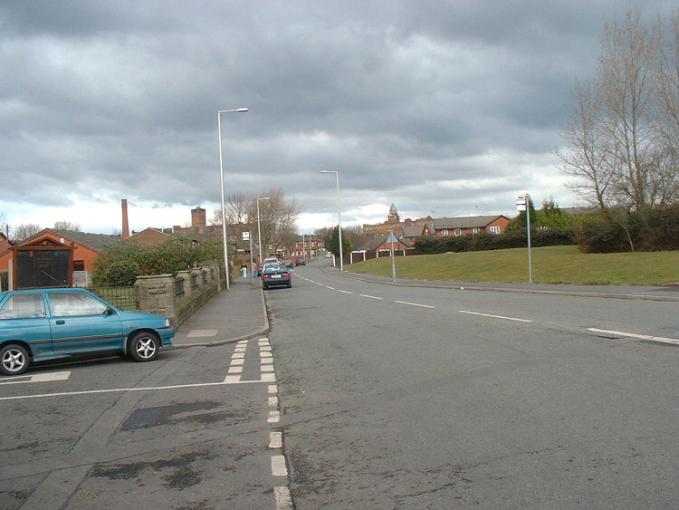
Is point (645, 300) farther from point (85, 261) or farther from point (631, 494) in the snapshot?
point (85, 261)

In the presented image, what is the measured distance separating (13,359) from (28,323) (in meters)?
0.65

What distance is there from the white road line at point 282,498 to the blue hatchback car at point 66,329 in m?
7.91

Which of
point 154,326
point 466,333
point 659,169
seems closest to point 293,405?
point 154,326

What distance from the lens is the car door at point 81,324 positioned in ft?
38.1

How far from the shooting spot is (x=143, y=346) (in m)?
12.6

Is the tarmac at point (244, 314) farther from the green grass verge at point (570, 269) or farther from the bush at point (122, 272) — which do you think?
the bush at point (122, 272)

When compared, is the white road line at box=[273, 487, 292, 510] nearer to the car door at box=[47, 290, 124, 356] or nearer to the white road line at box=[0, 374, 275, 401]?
the white road line at box=[0, 374, 275, 401]

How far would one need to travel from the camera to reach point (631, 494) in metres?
4.55

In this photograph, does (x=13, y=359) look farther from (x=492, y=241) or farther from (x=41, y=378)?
(x=492, y=241)

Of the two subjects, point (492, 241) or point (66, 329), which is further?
point (492, 241)

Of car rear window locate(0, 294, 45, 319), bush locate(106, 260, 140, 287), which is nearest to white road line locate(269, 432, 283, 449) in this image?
car rear window locate(0, 294, 45, 319)

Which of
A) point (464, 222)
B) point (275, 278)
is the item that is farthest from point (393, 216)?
point (275, 278)

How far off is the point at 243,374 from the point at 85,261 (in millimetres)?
52587

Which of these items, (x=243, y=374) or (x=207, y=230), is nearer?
(x=243, y=374)
